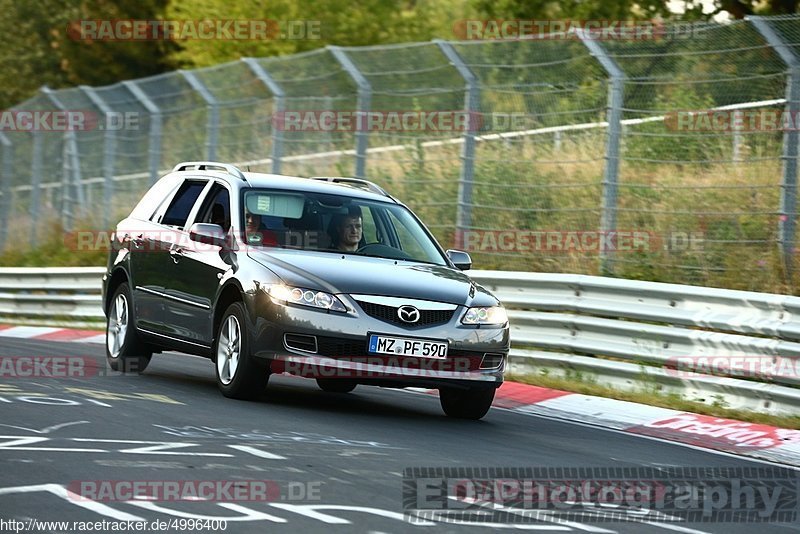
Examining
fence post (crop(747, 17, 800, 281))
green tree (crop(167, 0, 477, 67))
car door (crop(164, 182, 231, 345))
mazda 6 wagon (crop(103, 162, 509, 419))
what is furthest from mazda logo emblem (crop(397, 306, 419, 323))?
green tree (crop(167, 0, 477, 67))

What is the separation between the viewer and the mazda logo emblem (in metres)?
10.0

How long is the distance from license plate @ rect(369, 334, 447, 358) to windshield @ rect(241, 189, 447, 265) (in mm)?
1179

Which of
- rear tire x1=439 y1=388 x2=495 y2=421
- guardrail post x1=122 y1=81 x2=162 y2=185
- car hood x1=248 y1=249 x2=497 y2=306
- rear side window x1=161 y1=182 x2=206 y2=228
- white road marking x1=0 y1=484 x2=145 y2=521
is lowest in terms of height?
rear tire x1=439 y1=388 x2=495 y2=421

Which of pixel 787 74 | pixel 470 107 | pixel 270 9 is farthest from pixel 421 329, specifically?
pixel 270 9

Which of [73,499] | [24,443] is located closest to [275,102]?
[24,443]

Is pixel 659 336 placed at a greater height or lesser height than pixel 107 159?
lesser

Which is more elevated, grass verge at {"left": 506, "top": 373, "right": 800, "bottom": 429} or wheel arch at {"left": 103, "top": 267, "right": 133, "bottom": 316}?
wheel arch at {"left": 103, "top": 267, "right": 133, "bottom": 316}

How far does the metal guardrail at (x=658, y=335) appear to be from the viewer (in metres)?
11.4

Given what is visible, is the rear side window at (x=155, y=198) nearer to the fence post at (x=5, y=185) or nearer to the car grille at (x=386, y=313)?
the car grille at (x=386, y=313)

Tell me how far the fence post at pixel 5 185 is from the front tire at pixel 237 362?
18947 mm

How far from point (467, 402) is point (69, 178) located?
1671 centimetres

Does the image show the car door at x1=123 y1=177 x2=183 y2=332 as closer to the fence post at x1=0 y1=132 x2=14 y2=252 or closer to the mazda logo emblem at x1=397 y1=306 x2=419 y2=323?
the mazda logo emblem at x1=397 y1=306 x2=419 y2=323

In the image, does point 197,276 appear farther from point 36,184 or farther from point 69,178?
point 36,184

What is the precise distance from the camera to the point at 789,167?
499 inches
